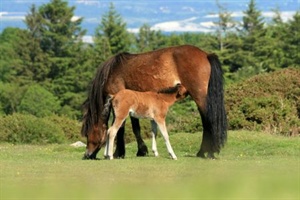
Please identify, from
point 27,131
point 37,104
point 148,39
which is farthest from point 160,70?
point 148,39

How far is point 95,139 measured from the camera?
19438 millimetres

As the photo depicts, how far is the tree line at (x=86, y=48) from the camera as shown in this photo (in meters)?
80.6

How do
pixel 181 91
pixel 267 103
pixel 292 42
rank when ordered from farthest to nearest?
pixel 292 42
pixel 267 103
pixel 181 91


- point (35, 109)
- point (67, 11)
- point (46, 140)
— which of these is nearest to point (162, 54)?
point (46, 140)

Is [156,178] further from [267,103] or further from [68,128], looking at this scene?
[68,128]

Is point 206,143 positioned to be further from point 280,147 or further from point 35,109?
point 35,109

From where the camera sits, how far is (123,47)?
86188mm

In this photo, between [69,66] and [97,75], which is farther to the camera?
[69,66]

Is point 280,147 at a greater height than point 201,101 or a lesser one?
lesser

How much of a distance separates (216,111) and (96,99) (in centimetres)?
278

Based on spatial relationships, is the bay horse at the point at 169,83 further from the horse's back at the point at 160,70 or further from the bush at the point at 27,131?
the bush at the point at 27,131

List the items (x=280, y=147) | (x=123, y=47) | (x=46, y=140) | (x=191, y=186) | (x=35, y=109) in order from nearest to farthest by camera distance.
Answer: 1. (x=191, y=186)
2. (x=280, y=147)
3. (x=46, y=140)
4. (x=35, y=109)
5. (x=123, y=47)

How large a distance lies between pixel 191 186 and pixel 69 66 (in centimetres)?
7499

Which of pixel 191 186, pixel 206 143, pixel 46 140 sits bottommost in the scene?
pixel 46 140
